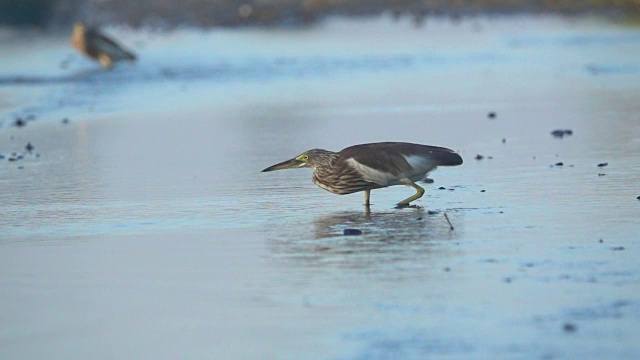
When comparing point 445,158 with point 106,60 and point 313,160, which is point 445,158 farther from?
point 106,60

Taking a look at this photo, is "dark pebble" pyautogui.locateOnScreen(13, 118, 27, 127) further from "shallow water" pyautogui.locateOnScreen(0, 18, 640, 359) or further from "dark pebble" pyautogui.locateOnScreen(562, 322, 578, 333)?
"dark pebble" pyautogui.locateOnScreen(562, 322, 578, 333)

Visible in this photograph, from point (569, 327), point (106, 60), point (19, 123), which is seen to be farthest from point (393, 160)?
point (106, 60)

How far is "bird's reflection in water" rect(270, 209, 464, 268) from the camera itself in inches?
340

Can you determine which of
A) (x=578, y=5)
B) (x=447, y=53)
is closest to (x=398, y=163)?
(x=447, y=53)

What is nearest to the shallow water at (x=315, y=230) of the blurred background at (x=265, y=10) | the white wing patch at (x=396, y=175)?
the white wing patch at (x=396, y=175)

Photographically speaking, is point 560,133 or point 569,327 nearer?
point 569,327

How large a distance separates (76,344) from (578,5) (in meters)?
42.5

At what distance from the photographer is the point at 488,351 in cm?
642

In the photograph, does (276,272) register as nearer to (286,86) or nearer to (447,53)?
(286,86)

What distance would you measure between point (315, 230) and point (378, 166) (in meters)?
0.98

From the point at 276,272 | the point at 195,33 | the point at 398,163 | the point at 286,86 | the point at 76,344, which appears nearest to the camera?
the point at 76,344

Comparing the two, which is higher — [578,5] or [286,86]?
A: [578,5]

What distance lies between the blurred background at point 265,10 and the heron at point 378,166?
3384 centimetres

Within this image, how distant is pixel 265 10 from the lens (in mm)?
51562
